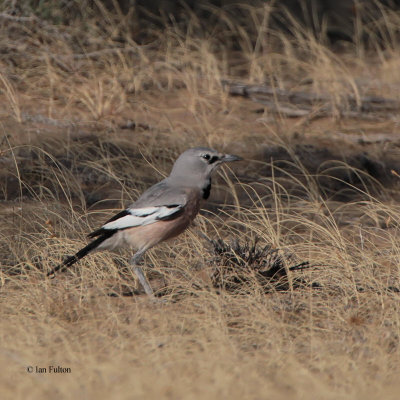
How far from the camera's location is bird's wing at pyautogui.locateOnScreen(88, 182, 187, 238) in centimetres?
553

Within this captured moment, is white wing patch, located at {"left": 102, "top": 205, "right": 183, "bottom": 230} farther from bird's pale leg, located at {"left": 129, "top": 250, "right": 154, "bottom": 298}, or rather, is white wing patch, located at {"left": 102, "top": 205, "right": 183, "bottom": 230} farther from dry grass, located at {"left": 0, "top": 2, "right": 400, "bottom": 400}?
dry grass, located at {"left": 0, "top": 2, "right": 400, "bottom": 400}

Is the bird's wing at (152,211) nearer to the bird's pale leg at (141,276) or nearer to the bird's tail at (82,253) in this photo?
the bird's tail at (82,253)

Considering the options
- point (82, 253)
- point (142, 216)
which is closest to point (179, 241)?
point (142, 216)

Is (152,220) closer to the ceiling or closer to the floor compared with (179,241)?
closer to the ceiling

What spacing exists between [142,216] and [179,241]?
1120 millimetres

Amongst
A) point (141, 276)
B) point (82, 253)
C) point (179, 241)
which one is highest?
point (82, 253)

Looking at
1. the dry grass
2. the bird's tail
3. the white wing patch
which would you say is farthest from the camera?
the white wing patch

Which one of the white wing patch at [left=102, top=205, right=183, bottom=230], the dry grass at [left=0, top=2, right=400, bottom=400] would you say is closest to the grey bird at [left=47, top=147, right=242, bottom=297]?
the white wing patch at [left=102, top=205, right=183, bottom=230]

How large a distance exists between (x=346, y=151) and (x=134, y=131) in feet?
8.42

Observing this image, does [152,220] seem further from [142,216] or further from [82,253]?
[82,253]

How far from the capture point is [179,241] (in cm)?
667

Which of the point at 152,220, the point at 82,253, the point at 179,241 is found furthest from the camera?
the point at 179,241

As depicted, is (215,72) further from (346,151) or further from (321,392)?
(321,392)

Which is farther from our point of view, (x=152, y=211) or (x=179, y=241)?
(x=179, y=241)
